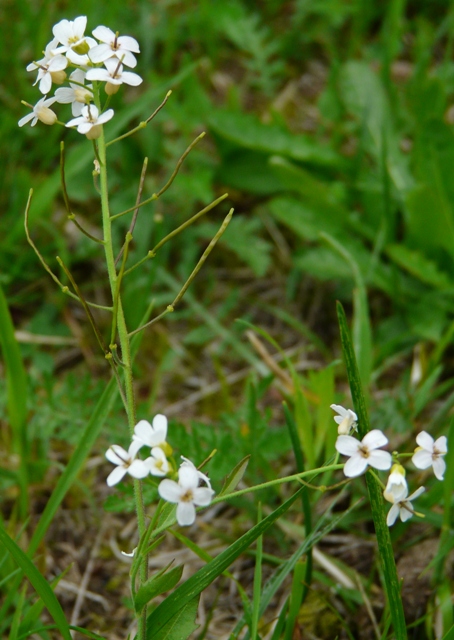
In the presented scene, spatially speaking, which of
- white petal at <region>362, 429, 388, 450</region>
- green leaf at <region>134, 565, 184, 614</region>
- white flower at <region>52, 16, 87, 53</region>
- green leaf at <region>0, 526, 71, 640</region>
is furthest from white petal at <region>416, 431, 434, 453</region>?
white flower at <region>52, 16, 87, 53</region>

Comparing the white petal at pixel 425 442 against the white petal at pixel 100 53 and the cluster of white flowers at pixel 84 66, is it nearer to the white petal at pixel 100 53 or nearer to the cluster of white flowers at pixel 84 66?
the cluster of white flowers at pixel 84 66

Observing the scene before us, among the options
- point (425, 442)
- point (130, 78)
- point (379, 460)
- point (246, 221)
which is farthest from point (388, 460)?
point (246, 221)

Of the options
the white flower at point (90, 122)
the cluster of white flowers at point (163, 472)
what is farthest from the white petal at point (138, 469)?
the white flower at point (90, 122)

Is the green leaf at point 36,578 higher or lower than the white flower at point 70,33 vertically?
lower

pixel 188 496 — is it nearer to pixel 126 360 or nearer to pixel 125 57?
pixel 126 360

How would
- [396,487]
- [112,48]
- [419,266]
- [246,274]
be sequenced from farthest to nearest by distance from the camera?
1. [246,274]
2. [419,266]
3. [112,48]
4. [396,487]

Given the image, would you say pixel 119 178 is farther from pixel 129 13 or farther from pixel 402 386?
pixel 402 386
